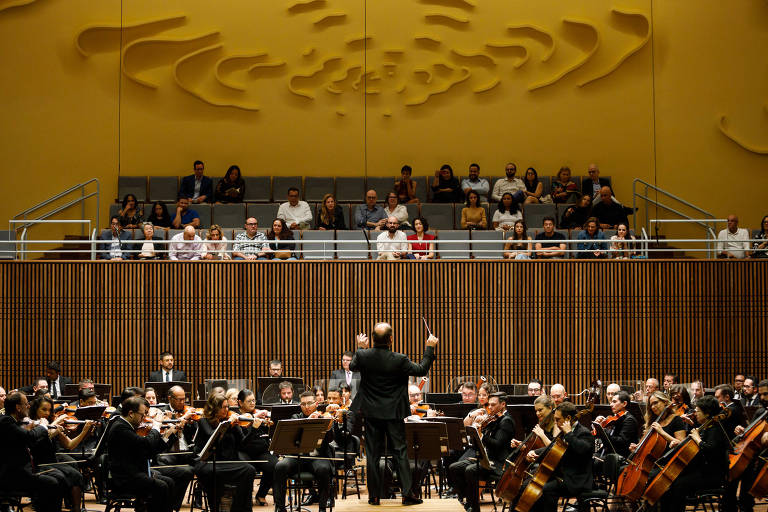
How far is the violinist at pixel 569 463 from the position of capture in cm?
870

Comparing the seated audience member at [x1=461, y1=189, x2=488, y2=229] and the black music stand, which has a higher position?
the seated audience member at [x1=461, y1=189, x2=488, y2=229]

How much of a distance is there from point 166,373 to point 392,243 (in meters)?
3.57

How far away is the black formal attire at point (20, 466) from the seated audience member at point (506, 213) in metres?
8.46

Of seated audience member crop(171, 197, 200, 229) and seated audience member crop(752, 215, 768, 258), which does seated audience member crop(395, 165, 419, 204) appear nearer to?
seated audience member crop(171, 197, 200, 229)

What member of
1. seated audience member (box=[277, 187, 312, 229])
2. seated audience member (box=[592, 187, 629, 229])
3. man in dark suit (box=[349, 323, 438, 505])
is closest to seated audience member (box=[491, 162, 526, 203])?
seated audience member (box=[592, 187, 629, 229])

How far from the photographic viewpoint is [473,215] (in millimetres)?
15414

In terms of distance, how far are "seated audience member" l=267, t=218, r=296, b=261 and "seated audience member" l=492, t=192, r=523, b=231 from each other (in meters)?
3.26

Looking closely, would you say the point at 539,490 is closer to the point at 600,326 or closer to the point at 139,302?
the point at 600,326

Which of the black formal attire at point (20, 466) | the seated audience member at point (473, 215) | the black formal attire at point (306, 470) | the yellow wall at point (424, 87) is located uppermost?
the yellow wall at point (424, 87)

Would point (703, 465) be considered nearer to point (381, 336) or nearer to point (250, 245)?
point (381, 336)

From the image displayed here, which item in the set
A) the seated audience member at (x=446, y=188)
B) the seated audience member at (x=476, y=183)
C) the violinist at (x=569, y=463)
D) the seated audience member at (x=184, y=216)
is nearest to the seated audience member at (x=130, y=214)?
the seated audience member at (x=184, y=216)

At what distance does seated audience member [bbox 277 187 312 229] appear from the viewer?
51.1 ft

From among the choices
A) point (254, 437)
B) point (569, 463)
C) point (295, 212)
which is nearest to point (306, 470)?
point (254, 437)

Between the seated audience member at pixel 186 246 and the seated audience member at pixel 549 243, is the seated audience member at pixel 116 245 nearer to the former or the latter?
the seated audience member at pixel 186 246
